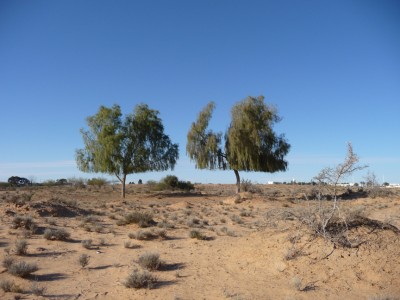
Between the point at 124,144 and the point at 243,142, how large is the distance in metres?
12.3

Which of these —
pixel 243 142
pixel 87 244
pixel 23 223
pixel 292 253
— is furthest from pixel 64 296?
pixel 243 142

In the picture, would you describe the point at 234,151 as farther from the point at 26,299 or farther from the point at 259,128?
the point at 26,299

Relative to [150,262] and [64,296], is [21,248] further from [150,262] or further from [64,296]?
[150,262]

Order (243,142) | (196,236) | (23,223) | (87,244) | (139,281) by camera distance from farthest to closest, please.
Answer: (243,142) < (23,223) < (196,236) < (87,244) < (139,281)

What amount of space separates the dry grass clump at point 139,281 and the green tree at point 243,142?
28.0m

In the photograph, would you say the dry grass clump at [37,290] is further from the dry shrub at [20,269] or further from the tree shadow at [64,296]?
the dry shrub at [20,269]

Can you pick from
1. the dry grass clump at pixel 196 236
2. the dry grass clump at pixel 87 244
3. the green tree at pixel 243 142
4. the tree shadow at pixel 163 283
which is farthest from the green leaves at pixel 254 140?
the tree shadow at pixel 163 283

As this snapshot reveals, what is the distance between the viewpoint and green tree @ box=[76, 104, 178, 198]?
4000cm

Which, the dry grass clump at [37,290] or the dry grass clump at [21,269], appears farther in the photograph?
the dry grass clump at [21,269]

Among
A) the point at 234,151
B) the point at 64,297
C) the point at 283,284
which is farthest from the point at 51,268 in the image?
the point at 234,151

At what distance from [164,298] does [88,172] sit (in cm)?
3406

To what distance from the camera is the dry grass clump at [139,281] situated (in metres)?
9.35

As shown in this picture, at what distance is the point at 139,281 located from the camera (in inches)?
368

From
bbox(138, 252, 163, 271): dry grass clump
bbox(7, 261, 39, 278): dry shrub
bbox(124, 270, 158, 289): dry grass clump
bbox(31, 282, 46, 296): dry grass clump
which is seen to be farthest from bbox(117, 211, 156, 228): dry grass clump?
bbox(31, 282, 46, 296): dry grass clump
